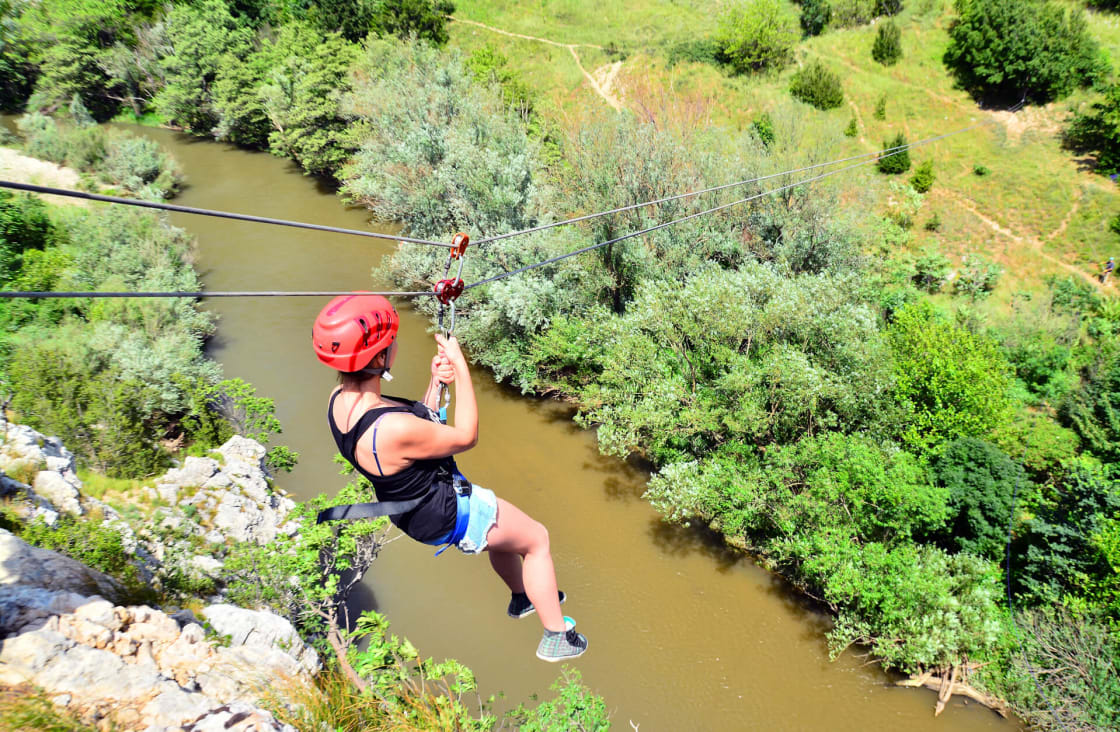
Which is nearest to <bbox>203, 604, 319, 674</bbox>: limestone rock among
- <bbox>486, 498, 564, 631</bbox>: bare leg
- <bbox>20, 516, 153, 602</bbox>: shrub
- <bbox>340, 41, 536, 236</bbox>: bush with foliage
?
<bbox>20, 516, 153, 602</bbox>: shrub

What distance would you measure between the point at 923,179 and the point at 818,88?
632 cm

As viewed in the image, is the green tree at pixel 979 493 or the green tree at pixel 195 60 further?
the green tree at pixel 195 60

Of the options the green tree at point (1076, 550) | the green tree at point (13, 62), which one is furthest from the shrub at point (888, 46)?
the green tree at point (13, 62)

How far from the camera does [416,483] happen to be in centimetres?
322

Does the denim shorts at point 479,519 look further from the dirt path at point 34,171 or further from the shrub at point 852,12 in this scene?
the shrub at point 852,12

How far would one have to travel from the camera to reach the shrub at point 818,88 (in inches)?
999

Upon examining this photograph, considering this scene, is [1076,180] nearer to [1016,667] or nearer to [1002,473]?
[1002,473]

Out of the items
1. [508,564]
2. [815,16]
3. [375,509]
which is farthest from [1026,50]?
[375,509]

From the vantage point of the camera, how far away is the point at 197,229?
2255cm

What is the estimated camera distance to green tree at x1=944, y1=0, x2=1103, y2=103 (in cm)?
2306

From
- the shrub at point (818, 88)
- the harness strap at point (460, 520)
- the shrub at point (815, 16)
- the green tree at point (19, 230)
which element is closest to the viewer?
the harness strap at point (460, 520)

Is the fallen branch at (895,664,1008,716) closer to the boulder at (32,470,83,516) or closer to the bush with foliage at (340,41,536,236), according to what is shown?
the boulder at (32,470,83,516)

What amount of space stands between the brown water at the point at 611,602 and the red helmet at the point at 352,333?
806 cm

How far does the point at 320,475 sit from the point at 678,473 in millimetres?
7461
